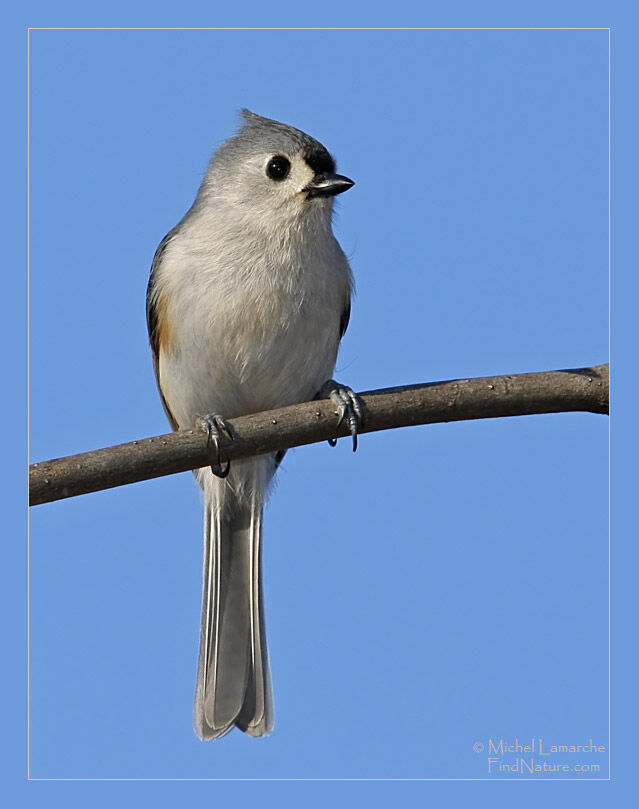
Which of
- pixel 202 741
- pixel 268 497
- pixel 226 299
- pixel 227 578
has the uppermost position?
pixel 226 299

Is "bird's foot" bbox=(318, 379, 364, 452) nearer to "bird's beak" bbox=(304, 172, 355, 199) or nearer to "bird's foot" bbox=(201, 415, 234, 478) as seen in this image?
"bird's foot" bbox=(201, 415, 234, 478)

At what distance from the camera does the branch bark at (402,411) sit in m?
3.61

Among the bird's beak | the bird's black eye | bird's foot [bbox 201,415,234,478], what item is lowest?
bird's foot [bbox 201,415,234,478]

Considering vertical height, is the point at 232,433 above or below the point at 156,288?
below

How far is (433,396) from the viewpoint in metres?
3.76

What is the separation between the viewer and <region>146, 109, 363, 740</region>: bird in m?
4.53

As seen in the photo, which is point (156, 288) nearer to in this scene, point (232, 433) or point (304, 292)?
point (304, 292)

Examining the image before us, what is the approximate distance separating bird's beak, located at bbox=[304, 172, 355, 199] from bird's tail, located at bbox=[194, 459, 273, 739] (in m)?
1.56

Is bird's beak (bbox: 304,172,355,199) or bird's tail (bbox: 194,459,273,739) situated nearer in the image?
bird's beak (bbox: 304,172,355,199)

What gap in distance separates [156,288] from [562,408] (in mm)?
2146

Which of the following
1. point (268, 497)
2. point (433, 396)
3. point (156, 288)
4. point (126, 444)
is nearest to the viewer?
point (126, 444)

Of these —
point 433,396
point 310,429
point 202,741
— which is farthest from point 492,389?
point 202,741

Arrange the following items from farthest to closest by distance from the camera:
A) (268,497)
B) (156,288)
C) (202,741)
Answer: (268,497), (156,288), (202,741)

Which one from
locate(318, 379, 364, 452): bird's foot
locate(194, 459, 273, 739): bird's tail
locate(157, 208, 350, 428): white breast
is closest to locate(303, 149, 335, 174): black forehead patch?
locate(157, 208, 350, 428): white breast
